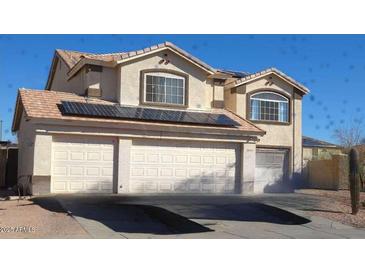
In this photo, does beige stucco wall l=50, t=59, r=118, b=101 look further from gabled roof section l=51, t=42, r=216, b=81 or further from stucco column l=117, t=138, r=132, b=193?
stucco column l=117, t=138, r=132, b=193

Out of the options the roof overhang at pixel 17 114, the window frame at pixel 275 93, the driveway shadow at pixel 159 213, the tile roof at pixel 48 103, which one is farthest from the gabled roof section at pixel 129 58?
the driveway shadow at pixel 159 213

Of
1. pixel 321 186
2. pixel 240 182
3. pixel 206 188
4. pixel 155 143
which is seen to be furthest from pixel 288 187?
pixel 155 143

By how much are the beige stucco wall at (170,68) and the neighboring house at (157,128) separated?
0.14 feet

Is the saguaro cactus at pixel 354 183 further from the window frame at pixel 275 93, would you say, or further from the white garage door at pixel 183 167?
the window frame at pixel 275 93

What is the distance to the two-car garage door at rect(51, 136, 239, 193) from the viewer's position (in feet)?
56.0

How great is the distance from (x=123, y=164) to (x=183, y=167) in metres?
Answer: 2.40

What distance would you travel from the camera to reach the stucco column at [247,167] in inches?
795

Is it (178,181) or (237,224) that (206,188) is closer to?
(178,181)

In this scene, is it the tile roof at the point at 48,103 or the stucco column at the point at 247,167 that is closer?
the tile roof at the point at 48,103

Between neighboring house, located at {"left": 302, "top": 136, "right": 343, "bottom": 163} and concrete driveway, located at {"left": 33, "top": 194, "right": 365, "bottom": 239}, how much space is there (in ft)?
32.3

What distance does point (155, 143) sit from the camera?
18594 millimetres

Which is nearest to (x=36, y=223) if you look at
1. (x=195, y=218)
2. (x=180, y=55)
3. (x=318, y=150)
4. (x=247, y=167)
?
(x=195, y=218)

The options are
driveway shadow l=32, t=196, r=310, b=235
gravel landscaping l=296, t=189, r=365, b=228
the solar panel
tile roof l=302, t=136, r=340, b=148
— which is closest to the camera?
driveway shadow l=32, t=196, r=310, b=235

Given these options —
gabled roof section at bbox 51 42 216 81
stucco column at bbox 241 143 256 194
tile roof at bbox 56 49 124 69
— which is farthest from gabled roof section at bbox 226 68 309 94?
tile roof at bbox 56 49 124 69
